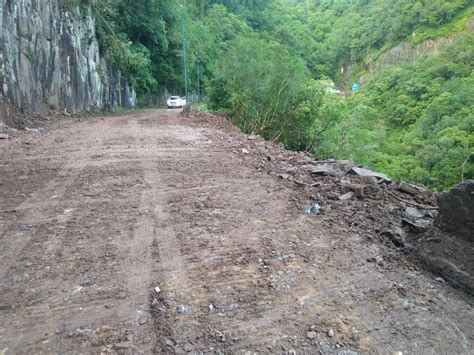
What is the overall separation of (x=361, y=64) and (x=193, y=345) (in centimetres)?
9489

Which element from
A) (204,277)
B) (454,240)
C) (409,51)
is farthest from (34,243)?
(409,51)

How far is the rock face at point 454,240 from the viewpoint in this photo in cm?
332

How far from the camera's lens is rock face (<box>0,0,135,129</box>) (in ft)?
40.6

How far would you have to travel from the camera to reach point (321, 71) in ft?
262

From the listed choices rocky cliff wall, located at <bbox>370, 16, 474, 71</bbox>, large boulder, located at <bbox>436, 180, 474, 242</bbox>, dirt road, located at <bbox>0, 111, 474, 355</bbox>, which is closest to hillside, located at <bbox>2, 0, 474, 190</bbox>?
rocky cliff wall, located at <bbox>370, 16, 474, 71</bbox>

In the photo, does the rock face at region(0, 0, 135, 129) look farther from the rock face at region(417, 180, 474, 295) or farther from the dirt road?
the rock face at region(417, 180, 474, 295)

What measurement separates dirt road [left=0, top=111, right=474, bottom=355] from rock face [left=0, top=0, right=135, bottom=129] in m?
8.76

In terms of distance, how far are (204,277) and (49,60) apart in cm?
1687

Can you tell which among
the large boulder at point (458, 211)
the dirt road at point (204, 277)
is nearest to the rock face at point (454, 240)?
the large boulder at point (458, 211)

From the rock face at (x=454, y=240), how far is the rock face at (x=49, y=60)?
1196 centimetres

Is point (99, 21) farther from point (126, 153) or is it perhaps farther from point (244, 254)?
point (244, 254)

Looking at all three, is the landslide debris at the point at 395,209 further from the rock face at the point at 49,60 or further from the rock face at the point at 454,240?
the rock face at the point at 49,60

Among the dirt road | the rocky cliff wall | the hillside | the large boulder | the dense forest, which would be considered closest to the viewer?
the dirt road

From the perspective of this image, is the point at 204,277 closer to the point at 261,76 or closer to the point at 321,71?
the point at 261,76
